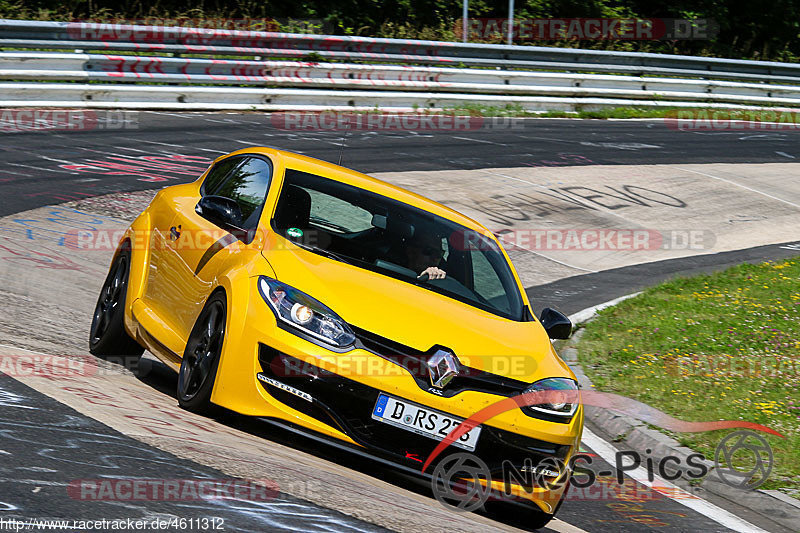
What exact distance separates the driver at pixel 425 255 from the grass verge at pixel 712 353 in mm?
2400

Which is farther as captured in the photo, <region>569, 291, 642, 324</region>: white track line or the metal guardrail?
the metal guardrail

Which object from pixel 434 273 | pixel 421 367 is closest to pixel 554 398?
pixel 421 367

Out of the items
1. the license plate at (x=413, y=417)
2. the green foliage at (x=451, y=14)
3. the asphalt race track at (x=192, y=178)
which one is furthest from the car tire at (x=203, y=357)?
the green foliage at (x=451, y=14)

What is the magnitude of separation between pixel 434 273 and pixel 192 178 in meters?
8.83

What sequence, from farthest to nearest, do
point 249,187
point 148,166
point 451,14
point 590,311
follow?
point 451,14 < point 148,166 < point 590,311 < point 249,187

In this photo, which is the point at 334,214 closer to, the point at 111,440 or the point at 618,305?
the point at 111,440

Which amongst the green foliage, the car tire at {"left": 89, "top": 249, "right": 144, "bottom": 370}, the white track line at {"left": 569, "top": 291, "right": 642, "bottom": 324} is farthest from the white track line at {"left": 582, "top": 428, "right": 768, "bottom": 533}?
the green foliage

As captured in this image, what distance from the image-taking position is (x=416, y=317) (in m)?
5.42

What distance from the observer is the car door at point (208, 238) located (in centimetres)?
604

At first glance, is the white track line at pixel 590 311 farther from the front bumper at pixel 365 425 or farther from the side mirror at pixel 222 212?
the front bumper at pixel 365 425

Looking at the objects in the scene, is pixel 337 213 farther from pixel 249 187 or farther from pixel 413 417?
pixel 413 417

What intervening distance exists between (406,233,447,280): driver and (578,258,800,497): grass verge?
7.87ft

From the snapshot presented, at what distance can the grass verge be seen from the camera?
25.9 ft

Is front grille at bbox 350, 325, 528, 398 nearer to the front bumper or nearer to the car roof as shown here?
the front bumper
